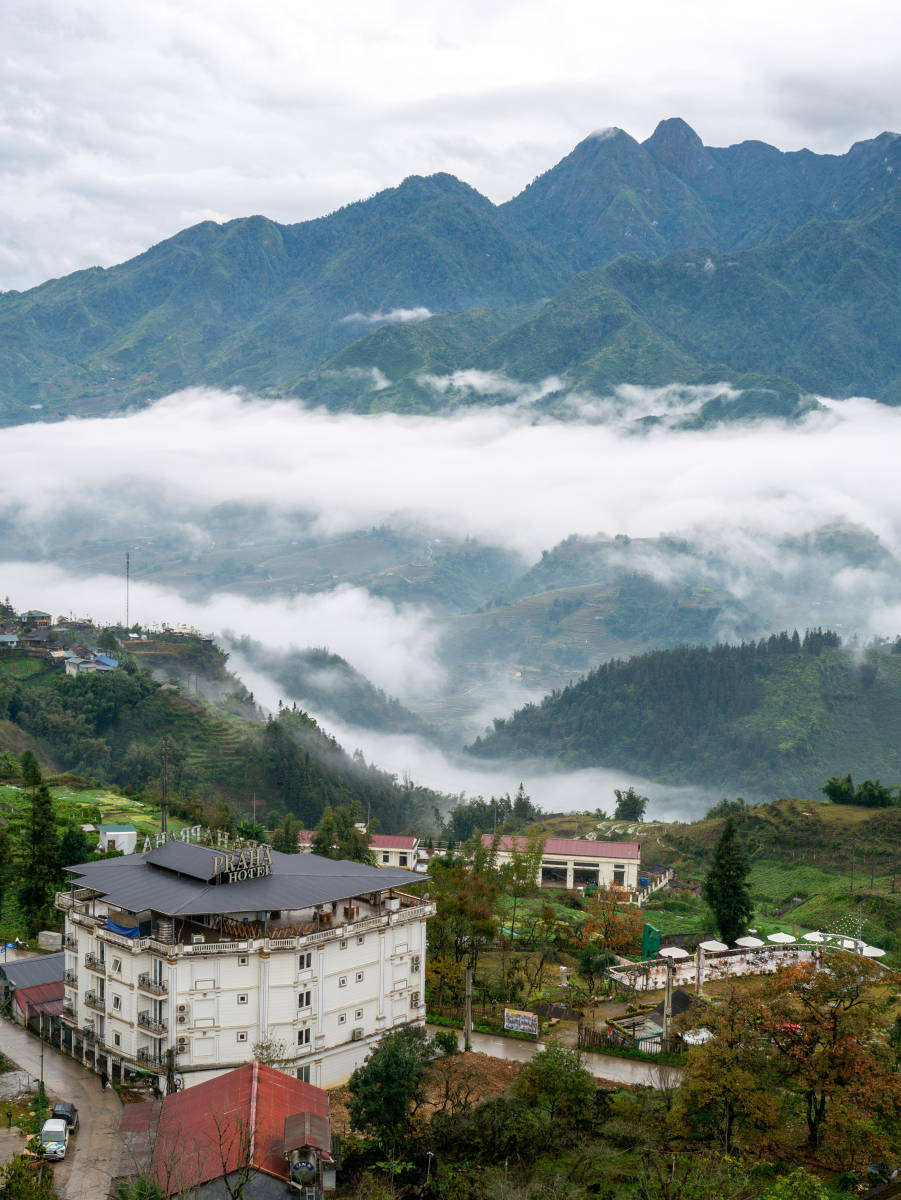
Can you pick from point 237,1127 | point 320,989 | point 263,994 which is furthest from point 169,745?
point 237,1127

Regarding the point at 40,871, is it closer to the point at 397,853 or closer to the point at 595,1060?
the point at 595,1060

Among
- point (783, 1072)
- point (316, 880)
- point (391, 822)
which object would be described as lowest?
point (391, 822)

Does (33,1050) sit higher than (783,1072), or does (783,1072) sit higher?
(783,1072)

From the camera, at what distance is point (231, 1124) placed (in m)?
45.1

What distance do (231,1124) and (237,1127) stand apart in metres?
0.52

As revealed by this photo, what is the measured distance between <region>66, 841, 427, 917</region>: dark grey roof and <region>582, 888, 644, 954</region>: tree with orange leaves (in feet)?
66.2

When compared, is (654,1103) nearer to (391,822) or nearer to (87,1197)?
(87,1197)

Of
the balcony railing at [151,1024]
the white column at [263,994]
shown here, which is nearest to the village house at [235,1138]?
the balcony railing at [151,1024]

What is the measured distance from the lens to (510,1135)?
48156 millimetres

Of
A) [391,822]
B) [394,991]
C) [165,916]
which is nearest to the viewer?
[165,916]

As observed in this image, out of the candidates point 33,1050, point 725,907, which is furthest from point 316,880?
point 725,907

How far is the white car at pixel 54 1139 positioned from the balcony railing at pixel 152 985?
6.66m

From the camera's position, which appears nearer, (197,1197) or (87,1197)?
(197,1197)

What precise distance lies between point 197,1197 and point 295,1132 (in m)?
5.17
